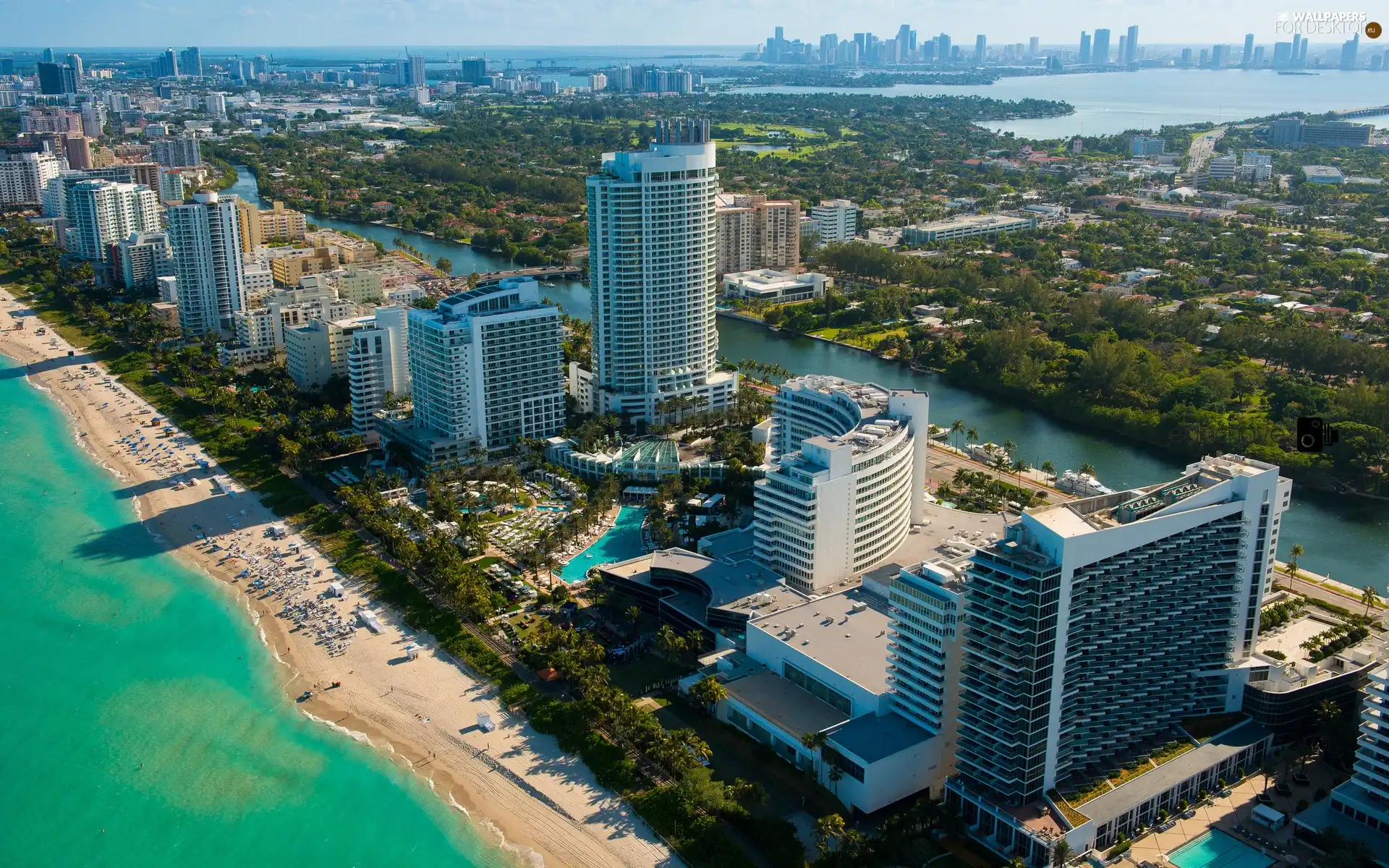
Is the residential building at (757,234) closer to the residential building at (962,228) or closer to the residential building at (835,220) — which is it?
the residential building at (835,220)

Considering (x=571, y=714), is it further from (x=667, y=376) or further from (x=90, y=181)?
(x=90, y=181)

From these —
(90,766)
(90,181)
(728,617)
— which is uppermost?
(90,181)

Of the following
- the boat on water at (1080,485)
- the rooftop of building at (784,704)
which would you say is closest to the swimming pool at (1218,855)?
the rooftop of building at (784,704)

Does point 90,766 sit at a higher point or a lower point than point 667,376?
lower

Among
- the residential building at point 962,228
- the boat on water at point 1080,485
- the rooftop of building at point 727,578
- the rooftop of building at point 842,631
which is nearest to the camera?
the rooftop of building at point 842,631

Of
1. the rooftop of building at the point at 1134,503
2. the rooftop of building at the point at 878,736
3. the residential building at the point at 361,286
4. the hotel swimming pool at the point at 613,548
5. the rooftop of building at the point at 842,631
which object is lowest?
the hotel swimming pool at the point at 613,548

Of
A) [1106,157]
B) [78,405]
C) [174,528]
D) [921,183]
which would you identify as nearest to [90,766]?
[174,528]
